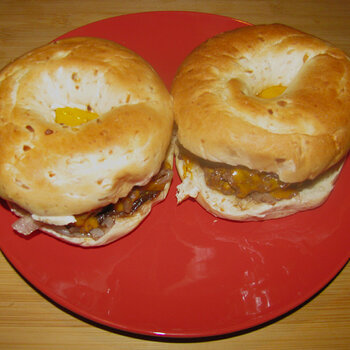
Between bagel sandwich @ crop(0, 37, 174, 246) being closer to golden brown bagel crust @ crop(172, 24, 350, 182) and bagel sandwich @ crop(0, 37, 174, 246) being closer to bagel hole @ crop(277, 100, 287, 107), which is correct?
golden brown bagel crust @ crop(172, 24, 350, 182)

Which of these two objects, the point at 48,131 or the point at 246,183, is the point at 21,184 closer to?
the point at 48,131

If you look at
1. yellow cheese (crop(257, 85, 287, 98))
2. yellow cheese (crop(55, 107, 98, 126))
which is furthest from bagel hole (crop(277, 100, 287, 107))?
yellow cheese (crop(55, 107, 98, 126))

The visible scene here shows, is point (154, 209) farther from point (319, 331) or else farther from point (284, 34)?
point (284, 34)

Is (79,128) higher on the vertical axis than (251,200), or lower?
higher

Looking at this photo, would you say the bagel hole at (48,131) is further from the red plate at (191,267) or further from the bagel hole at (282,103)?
the bagel hole at (282,103)

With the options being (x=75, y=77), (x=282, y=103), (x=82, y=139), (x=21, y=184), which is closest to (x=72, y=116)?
(x=75, y=77)

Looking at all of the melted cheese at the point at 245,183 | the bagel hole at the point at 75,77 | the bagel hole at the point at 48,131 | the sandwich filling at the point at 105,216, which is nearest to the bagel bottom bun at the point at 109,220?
the sandwich filling at the point at 105,216
